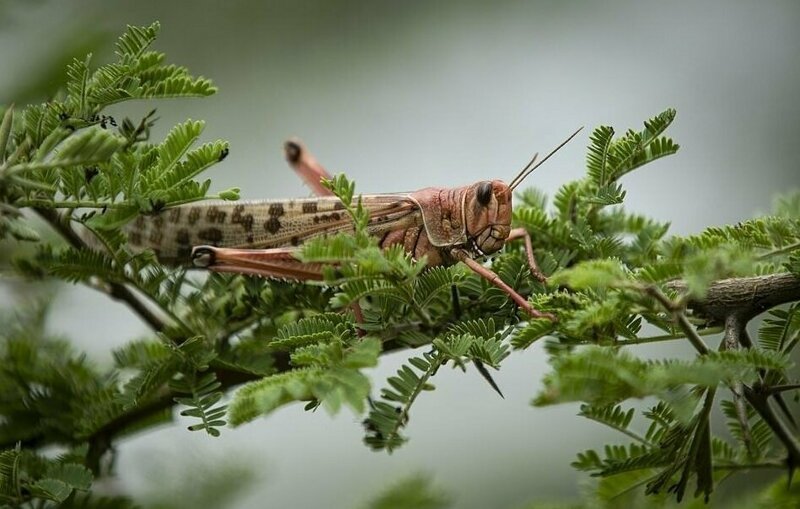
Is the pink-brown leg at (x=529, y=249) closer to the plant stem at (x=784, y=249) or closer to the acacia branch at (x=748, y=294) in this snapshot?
the acacia branch at (x=748, y=294)

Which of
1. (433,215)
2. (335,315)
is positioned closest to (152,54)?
(335,315)

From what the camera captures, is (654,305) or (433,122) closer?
(654,305)

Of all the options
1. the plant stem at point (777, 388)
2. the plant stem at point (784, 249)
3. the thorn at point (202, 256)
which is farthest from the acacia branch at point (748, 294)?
the thorn at point (202, 256)

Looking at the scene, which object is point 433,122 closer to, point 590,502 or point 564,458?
point 564,458

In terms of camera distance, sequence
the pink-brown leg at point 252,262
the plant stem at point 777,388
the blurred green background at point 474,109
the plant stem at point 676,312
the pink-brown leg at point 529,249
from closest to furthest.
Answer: the plant stem at point 676,312, the plant stem at point 777,388, the pink-brown leg at point 529,249, the pink-brown leg at point 252,262, the blurred green background at point 474,109

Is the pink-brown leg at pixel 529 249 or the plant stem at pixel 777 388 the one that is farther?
the pink-brown leg at pixel 529 249

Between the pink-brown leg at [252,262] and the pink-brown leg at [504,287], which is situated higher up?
the pink-brown leg at [252,262]

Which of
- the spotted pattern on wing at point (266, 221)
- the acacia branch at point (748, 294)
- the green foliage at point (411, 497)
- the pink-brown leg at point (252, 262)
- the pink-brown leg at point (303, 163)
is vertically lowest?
the green foliage at point (411, 497)

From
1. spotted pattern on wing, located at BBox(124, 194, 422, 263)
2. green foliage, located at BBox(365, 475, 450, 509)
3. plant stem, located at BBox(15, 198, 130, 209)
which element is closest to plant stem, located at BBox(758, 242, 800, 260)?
green foliage, located at BBox(365, 475, 450, 509)
